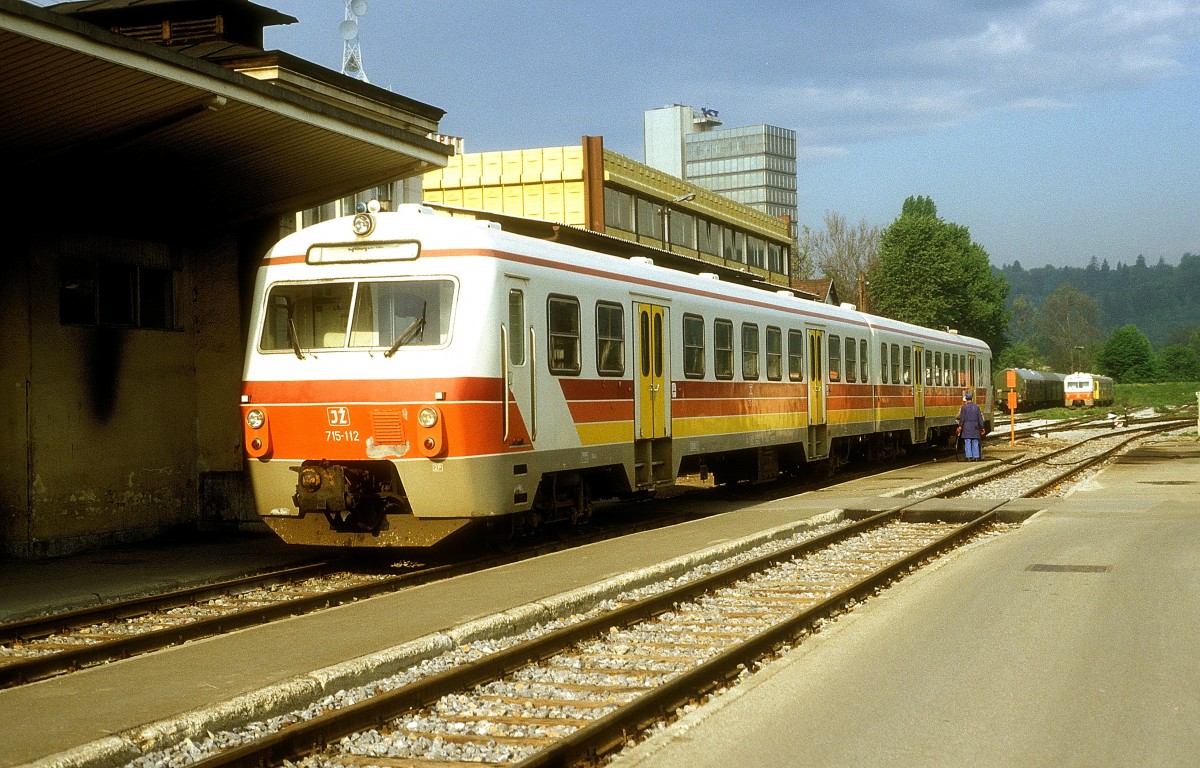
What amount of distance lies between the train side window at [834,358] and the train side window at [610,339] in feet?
28.5

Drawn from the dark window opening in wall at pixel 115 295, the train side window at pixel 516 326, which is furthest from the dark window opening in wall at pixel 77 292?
the train side window at pixel 516 326

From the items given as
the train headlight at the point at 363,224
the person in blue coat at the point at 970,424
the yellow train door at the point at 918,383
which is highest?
the train headlight at the point at 363,224

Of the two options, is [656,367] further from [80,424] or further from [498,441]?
[80,424]

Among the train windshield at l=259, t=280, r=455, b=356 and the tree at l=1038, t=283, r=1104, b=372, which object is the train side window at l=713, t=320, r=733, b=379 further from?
the tree at l=1038, t=283, r=1104, b=372

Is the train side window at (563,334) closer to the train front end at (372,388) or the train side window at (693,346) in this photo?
the train front end at (372,388)

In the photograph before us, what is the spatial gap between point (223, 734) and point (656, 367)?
32.4ft

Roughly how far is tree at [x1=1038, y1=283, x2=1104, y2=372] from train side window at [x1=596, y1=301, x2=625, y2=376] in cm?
16227

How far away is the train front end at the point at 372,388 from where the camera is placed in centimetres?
1164

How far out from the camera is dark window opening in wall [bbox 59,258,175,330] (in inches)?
552

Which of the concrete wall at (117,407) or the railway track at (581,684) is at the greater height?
the concrete wall at (117,407)

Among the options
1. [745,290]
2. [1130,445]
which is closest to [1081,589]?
[745,290]

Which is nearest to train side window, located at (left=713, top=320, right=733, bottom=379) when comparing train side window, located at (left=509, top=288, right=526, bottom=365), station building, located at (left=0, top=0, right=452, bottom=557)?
station building, located at (left=0, top=0, right=452, bottom=557)

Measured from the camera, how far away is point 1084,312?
171125mm

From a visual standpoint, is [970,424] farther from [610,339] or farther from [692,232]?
[692,232]
